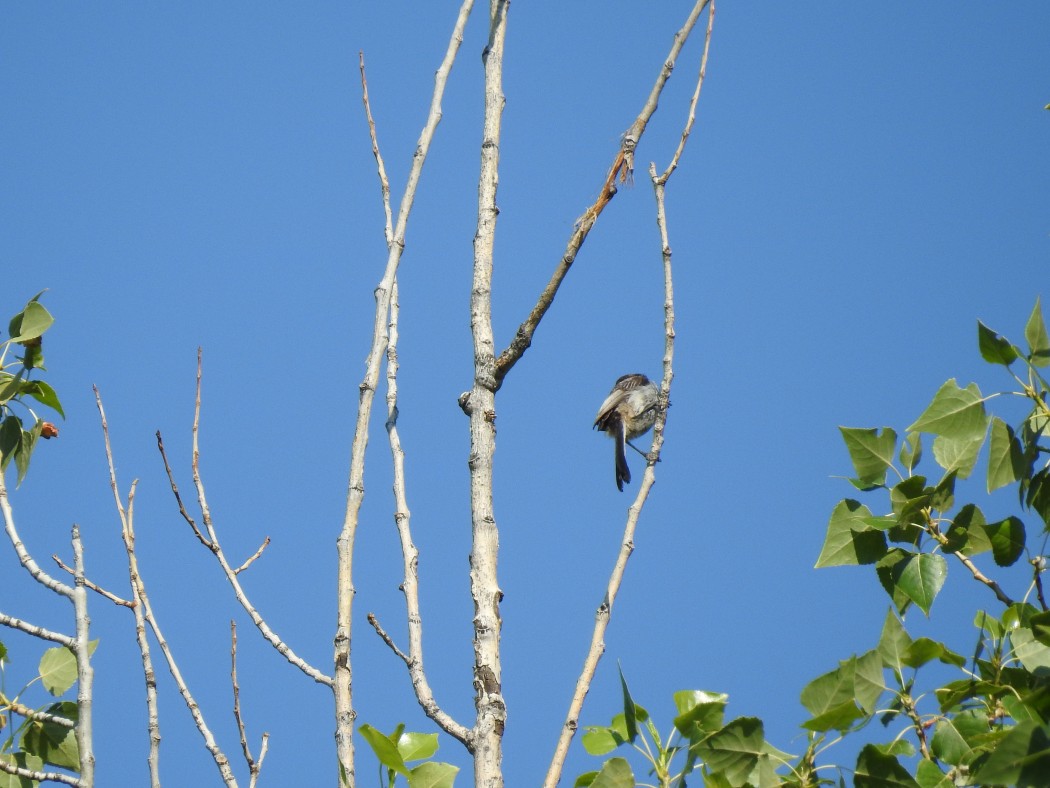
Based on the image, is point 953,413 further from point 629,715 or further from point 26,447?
point 26,447

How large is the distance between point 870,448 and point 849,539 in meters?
0.24

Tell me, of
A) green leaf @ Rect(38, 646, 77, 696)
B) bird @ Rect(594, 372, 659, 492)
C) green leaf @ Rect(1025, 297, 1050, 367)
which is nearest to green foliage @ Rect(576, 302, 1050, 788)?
green leaf @ Rect(1025, 297, 1050, 367)

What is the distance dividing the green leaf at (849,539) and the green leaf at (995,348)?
486 mm

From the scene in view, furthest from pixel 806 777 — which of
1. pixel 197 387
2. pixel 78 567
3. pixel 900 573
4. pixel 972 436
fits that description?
pixel 197 387

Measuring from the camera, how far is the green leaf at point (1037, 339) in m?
2.37

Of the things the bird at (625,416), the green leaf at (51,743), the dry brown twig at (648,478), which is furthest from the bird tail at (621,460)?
the green leaf at (51,743)

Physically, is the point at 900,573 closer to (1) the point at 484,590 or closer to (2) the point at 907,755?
(2) the point at 907,755

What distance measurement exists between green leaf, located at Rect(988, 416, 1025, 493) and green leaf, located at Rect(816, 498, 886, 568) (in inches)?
12.0

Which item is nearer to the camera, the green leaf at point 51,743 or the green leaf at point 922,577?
the green leaf at point 922,577

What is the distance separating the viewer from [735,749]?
238 centimetres

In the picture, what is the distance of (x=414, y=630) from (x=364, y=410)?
27.7 inches

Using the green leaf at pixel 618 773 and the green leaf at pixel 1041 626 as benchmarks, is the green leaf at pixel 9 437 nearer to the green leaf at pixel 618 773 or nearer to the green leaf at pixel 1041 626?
the green leaf at pixel 618 773

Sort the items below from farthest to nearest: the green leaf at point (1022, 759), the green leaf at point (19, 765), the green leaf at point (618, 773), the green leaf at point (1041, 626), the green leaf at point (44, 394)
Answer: the green leaf at point (44, 394) < the green leaf at point (19, 765) < the green leaf at point (618, 773) < the green leaf at point (1041, 626) < the green leaf at point (1022, 759)

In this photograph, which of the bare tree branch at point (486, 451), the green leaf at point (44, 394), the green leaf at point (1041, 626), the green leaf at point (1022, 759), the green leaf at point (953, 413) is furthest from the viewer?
the green leaf at point (44, 394)
